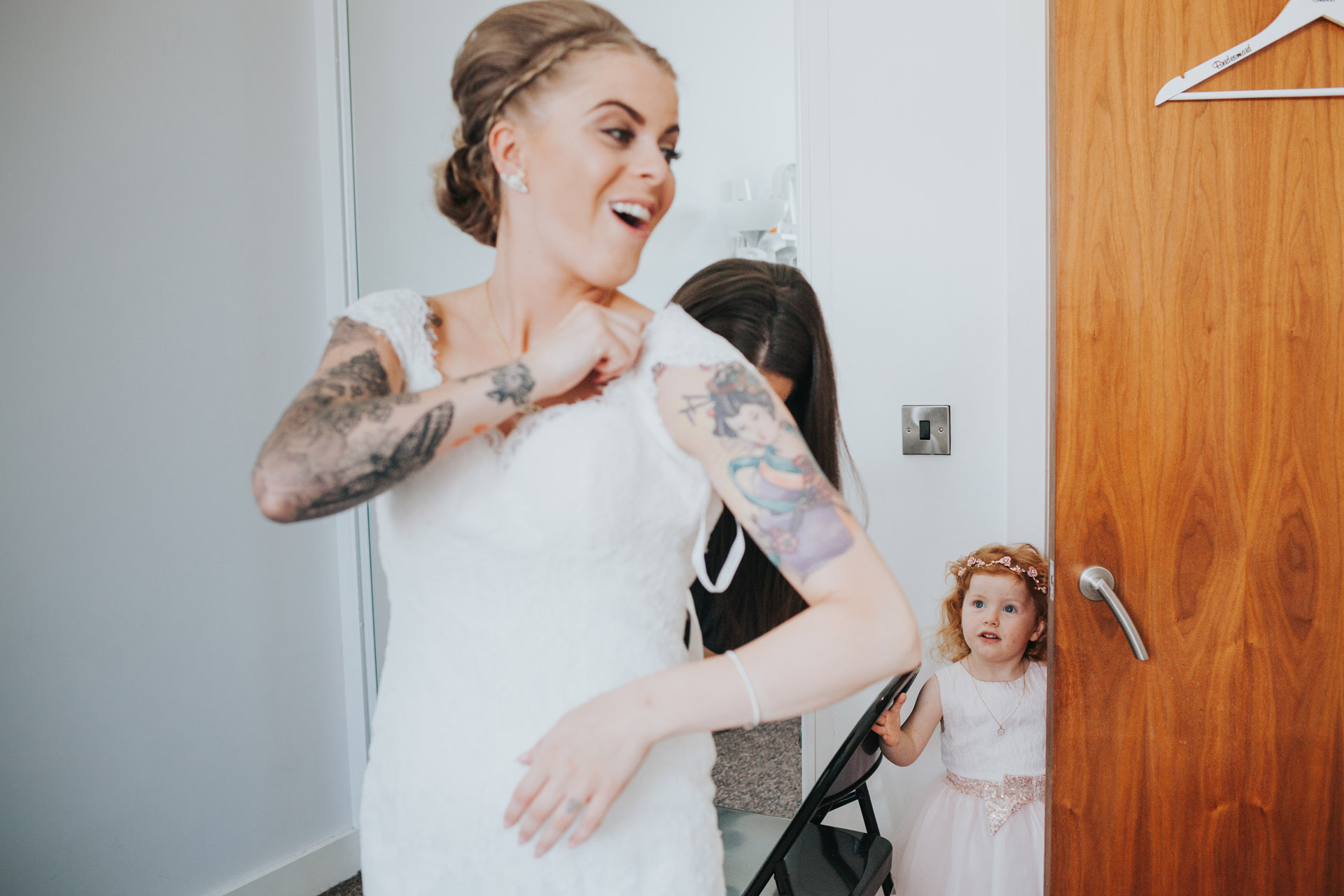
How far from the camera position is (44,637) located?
180 cm

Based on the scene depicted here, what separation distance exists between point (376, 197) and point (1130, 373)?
188 centimetres

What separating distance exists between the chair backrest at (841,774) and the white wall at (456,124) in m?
0.92

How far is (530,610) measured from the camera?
79 cm

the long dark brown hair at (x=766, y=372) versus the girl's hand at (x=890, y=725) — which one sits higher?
the long dark brown hair at (x=766, y=372)

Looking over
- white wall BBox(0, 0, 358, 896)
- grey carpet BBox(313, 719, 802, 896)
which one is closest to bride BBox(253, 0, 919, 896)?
grey carpet BBox(313, 719, 802, 896)

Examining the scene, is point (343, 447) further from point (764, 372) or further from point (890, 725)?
point (890, 725)

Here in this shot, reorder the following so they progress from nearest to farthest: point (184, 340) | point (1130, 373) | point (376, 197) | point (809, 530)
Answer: point (809, 530)
point (1130, 373)
point (184, 340)
point (376, 197)

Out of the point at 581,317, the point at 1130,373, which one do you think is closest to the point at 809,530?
the point at 581,317

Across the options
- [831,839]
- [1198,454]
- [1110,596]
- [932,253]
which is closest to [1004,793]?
[831,839]

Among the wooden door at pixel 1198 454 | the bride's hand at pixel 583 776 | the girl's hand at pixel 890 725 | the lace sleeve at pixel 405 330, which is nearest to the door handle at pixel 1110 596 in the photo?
the wooden door at pixel 1198 454

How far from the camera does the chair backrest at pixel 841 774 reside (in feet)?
4.40

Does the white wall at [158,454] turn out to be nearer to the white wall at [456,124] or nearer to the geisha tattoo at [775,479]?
the white wall at [456,124]

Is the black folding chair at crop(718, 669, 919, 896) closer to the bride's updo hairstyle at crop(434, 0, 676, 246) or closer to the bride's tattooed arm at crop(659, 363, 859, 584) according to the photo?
the bride's tattooed arm at crop(659, 363, 859, 584)

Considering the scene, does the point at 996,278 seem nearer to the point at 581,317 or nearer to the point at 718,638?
the point at 718,638
